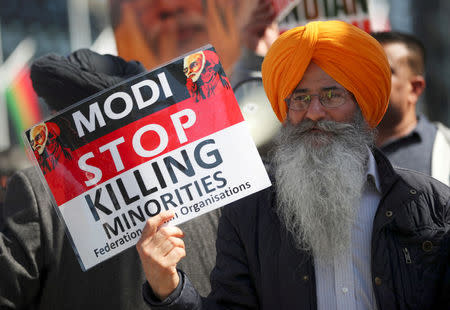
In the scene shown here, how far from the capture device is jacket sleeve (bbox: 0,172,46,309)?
7.73ft

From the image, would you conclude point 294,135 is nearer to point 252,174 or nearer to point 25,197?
point 252,174

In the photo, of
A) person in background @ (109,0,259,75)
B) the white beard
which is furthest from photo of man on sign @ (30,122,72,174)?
person in background @ (109,0,259,75)

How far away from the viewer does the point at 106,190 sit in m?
2.11

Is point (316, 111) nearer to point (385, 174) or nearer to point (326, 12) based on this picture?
point (385, 174)

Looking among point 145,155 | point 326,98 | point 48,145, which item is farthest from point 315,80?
point 48,145

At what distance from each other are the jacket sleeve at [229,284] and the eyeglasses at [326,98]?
49 cm

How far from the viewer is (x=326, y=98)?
2217 mm

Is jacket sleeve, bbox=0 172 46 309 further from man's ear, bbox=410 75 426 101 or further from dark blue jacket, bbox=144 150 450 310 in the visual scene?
man's ear, bbox=410 75 426 101

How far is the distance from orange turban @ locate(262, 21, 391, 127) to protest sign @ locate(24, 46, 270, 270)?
0.26 metres

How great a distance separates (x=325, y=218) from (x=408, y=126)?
6.90 ft

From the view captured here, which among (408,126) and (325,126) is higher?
(325,126)

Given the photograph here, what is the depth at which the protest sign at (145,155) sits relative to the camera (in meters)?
2.08

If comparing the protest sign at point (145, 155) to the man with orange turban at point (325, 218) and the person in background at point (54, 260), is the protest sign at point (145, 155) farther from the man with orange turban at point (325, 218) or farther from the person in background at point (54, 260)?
the person in background at point (54, 260)

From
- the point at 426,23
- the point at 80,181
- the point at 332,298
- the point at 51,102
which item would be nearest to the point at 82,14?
the point at 426,23
